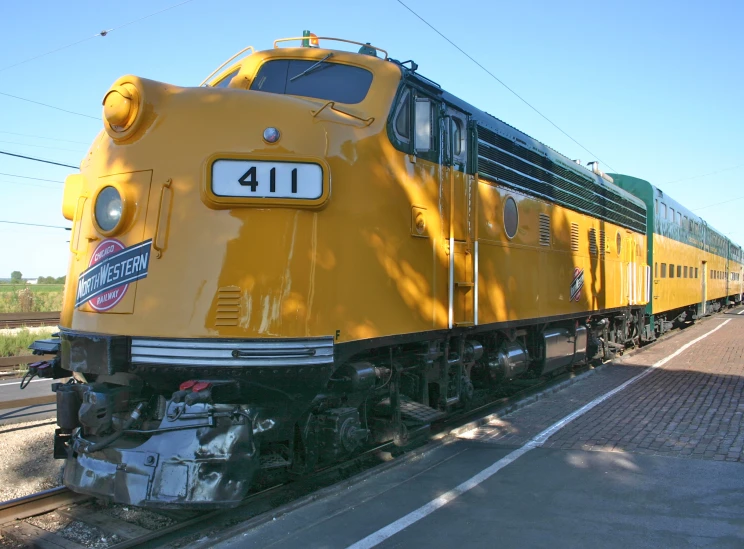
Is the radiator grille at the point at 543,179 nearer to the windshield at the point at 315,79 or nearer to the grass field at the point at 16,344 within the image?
the windshield at the point at 315,79

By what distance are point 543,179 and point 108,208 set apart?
20.6 ft

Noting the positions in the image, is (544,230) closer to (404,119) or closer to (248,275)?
(404,119)

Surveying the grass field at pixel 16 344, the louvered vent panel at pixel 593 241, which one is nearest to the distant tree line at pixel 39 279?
the grass field at pixel 16 344

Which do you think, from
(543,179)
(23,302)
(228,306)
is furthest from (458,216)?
(23,302)

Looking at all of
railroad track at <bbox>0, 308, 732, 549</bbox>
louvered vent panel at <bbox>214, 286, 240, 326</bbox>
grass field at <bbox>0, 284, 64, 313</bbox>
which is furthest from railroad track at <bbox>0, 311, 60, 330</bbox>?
louvered vent panel at <bbox>214, 286, 240, 326</bbox>

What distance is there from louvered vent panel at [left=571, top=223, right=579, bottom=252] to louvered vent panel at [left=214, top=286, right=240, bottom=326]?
22.5 feet

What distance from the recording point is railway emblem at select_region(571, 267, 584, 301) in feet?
31.1

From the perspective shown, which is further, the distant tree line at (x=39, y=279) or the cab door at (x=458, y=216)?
the distant tree line at (x=39, y=279)

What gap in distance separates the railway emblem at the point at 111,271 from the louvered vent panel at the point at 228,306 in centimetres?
62

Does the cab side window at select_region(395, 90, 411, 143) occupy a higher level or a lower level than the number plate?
higher

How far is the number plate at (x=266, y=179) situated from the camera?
423 cm

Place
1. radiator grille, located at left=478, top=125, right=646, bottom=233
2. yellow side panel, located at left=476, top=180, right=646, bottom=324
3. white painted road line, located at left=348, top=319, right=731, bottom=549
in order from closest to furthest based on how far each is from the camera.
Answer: white painted road line, located at left=348, top=319, right=731, bottom=549
yellow side panel, located at left=476, top=180, right=646, bottom=324
radiator grille, located at left=478, top=125, right=646, bottom=233

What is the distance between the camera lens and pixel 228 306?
418 centimetres

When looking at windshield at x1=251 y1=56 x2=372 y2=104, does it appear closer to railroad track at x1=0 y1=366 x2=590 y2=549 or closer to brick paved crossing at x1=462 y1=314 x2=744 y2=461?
railroad track at x1=0 y1=366 x2=590 y2=549
